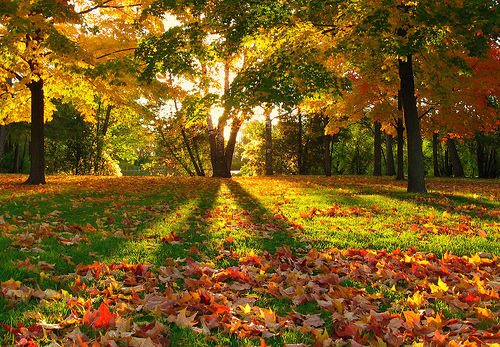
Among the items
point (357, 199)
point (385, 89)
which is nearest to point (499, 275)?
point (357, 199)

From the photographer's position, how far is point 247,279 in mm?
3725

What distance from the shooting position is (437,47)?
388 inches

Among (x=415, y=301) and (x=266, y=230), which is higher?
(x=266, y=230)

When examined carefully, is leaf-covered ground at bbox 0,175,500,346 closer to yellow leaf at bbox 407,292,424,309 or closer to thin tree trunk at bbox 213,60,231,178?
yellow leaf at bbox 407,292,424,309

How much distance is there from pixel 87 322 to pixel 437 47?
36.7 ft

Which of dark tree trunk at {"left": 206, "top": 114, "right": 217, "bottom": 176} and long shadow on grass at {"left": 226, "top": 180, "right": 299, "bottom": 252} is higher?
dark tree trunk at {"left": 206, "top": 114, "right": 217, "bottom": 176}

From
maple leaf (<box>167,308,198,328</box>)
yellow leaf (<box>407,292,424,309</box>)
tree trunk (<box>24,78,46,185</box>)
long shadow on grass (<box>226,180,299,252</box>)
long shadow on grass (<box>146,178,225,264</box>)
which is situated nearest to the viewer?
maple leaf (<box>167,308,198,328</box>)

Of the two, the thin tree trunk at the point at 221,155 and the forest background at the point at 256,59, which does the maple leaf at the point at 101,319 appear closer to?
the forest background at the point at 256,59

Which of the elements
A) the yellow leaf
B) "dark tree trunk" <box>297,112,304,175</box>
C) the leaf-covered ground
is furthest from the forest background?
"dark tree trunk" <box>297,112,304,175</box>

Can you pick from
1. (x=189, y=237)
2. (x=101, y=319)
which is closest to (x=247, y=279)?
(x=101, y=319)

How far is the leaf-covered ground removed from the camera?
259 cm

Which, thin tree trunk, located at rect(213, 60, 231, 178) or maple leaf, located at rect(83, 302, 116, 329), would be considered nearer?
maple leaf, located at rect(83, 302, 116, 329)

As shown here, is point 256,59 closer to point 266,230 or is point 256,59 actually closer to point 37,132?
point 266,230

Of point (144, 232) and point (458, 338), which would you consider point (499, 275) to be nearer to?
point (458, 338)
